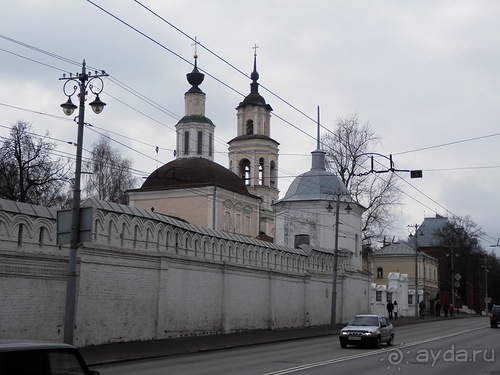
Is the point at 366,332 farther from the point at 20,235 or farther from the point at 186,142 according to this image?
the point at 186,142

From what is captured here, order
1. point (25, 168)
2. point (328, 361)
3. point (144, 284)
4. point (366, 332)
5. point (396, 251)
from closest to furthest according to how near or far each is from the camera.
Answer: point (328, 361) < point (366, 332) < point (144, 284) < point (25, 168) < point (396, 251)

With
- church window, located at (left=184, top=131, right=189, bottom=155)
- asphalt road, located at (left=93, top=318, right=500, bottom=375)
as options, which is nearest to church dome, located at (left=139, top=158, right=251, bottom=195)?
church window, located at (left=184, top=131, right=189, bottom=155)

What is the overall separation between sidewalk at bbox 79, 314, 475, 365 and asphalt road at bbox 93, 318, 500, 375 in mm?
539

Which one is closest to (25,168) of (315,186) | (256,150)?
(315,186)

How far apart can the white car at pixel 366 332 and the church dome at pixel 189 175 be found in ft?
120

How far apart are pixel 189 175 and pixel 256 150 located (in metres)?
18.7

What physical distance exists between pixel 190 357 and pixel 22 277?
514 cm

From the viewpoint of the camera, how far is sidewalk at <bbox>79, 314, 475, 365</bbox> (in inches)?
783

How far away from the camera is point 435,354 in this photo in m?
21.5

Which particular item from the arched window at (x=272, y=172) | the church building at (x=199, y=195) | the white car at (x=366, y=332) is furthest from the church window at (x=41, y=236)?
the arched window at (x=272, y=172)

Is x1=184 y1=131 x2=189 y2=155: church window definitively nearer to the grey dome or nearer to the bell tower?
the bell tower

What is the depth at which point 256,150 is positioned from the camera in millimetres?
80062

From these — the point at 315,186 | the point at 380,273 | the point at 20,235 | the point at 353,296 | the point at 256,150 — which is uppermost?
the point at 256,150

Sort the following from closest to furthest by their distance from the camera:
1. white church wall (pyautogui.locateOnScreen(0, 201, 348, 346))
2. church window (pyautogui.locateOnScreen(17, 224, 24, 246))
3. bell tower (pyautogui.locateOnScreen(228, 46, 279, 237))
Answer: church window (pyautogui.locateOnScreen(17, 224, 24, 246))
white church wall (pyautogui.locateOnScreen(0, 201, 348, 346))
bell tower (pyautogui.locateOnScreen(228, 46, 279, 237))
